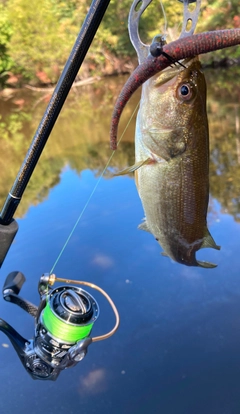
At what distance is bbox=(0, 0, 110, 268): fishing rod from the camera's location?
1196mm

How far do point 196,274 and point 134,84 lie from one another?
9.69 ft

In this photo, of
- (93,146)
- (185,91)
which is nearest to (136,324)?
(185,91)

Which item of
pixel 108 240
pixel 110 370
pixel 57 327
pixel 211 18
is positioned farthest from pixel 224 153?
pixel 211 18

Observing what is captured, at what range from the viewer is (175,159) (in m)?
1.19

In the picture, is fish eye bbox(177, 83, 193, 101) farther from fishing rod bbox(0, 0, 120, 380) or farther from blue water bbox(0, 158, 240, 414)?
blue water bbox(0, 158, 240, 414)

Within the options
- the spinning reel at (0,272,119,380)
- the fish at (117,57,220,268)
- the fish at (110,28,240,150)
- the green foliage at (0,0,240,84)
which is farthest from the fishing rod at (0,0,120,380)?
the green foliage at (0,0,240,84)

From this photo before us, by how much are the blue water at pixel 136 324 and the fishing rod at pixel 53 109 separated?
1.57 meters

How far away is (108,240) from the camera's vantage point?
13.9ft

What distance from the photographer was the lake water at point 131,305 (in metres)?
2.70

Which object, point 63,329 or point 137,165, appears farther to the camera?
point 63,329

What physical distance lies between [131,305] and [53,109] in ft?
7.77

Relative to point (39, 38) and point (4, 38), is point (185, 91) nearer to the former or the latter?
point (39, 38)

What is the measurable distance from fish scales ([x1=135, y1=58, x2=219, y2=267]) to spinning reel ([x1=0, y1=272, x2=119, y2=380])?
62 centimetres

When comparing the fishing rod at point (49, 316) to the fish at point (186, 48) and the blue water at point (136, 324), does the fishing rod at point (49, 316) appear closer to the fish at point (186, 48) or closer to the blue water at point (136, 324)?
the fish at point (186, 48)
